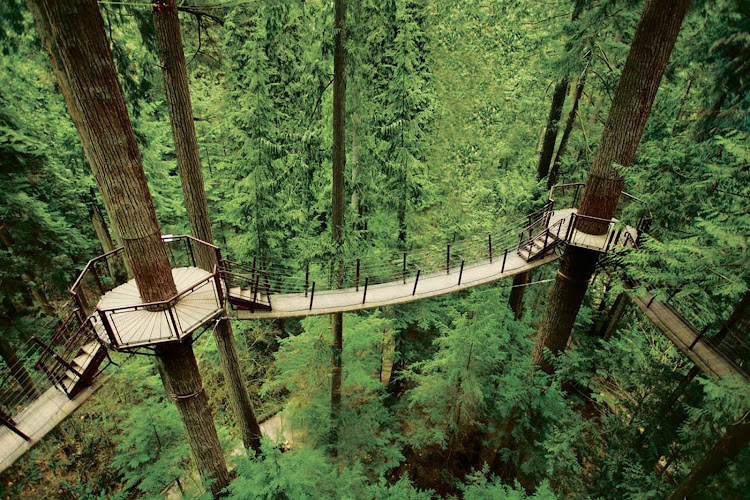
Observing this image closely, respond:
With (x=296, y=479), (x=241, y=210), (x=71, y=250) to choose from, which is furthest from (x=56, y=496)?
(x=241, y=210)

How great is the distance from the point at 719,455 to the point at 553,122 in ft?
24.7

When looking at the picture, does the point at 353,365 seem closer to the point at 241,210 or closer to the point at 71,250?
the point at 241,210

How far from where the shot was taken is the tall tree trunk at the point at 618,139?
18.7 feet

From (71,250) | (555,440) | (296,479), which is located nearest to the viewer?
(296,479)

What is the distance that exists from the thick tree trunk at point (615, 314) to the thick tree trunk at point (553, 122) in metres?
6.67

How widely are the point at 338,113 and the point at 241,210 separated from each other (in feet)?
20.4

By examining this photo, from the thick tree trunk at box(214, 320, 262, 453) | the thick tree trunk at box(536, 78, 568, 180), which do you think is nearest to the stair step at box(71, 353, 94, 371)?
the thick tree trunk at box(214, 320, 262, 453)

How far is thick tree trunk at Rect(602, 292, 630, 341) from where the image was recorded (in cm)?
1308

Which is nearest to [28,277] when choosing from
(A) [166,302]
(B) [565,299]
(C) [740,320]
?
(A) [166,302]

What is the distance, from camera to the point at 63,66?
3.68 metres

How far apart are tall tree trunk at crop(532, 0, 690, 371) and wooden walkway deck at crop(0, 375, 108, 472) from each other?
8718mm

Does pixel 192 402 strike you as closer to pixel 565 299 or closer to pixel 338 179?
pixel 338 179

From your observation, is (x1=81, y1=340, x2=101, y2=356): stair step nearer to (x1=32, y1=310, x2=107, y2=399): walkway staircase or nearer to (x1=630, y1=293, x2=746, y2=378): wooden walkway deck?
(x1=32, y1=310, x2=107, y2=399): walkway staircase

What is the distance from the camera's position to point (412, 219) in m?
11.3
